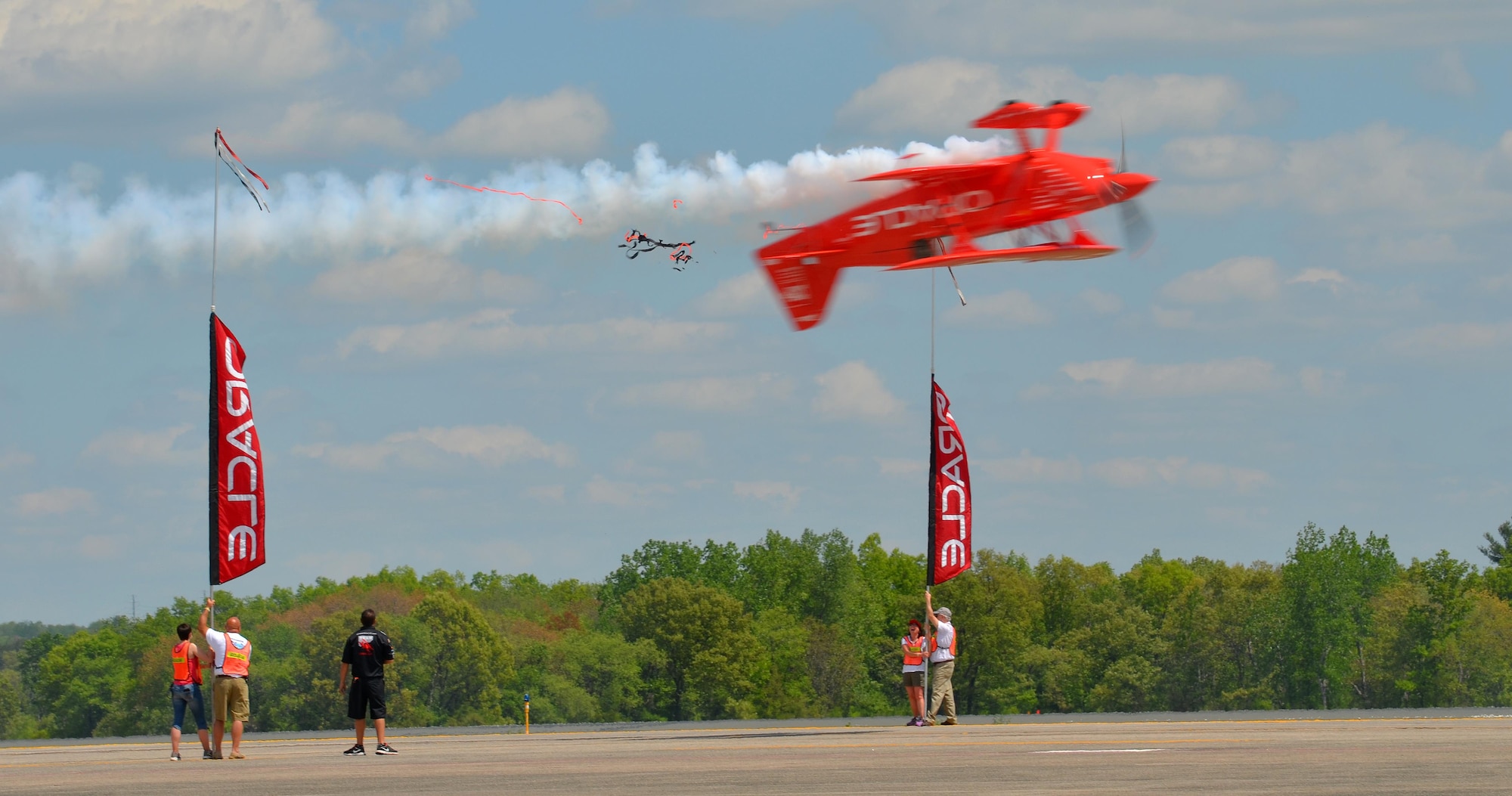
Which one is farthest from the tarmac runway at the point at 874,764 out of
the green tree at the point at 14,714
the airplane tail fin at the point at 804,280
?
the green tree at the point at 14,714

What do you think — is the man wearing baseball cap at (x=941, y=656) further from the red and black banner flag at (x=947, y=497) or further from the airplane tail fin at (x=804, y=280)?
the airplane tail fin at (x=804, y=280)

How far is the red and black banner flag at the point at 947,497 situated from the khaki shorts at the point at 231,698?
16373 mm

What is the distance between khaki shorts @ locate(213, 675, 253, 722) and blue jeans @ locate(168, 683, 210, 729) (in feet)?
3.29

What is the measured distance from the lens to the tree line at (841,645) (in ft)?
359

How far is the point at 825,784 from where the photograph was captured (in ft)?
55.5

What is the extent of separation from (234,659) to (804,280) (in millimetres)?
14373

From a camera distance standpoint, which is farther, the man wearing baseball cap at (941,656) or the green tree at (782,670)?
the green tree at (782,670)

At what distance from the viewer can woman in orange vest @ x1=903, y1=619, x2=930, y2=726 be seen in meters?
30.3

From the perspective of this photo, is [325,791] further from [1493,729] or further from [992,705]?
[992,705]

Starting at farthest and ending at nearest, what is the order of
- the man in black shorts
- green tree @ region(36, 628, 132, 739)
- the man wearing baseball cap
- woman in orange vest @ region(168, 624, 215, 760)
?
green tree @ region(36, 628, 132, 739)
the man wearing baseball cap
woman in orange vest @ region(168, 624, 215, 760)
the man in black shorts

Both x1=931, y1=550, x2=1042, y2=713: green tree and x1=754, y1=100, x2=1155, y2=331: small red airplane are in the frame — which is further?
x1=931, y1=550, x2=1042, y2=713: green tree

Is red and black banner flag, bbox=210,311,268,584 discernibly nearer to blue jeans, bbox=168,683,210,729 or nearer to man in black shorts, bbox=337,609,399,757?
blue jeans, bbox=168,683,210,729

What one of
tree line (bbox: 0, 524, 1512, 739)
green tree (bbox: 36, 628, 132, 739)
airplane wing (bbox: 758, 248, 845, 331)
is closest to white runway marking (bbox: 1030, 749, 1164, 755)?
airplane wing (bbox: 758, 248, 845, 331)

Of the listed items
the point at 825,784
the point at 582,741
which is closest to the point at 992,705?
the point at 582,741
